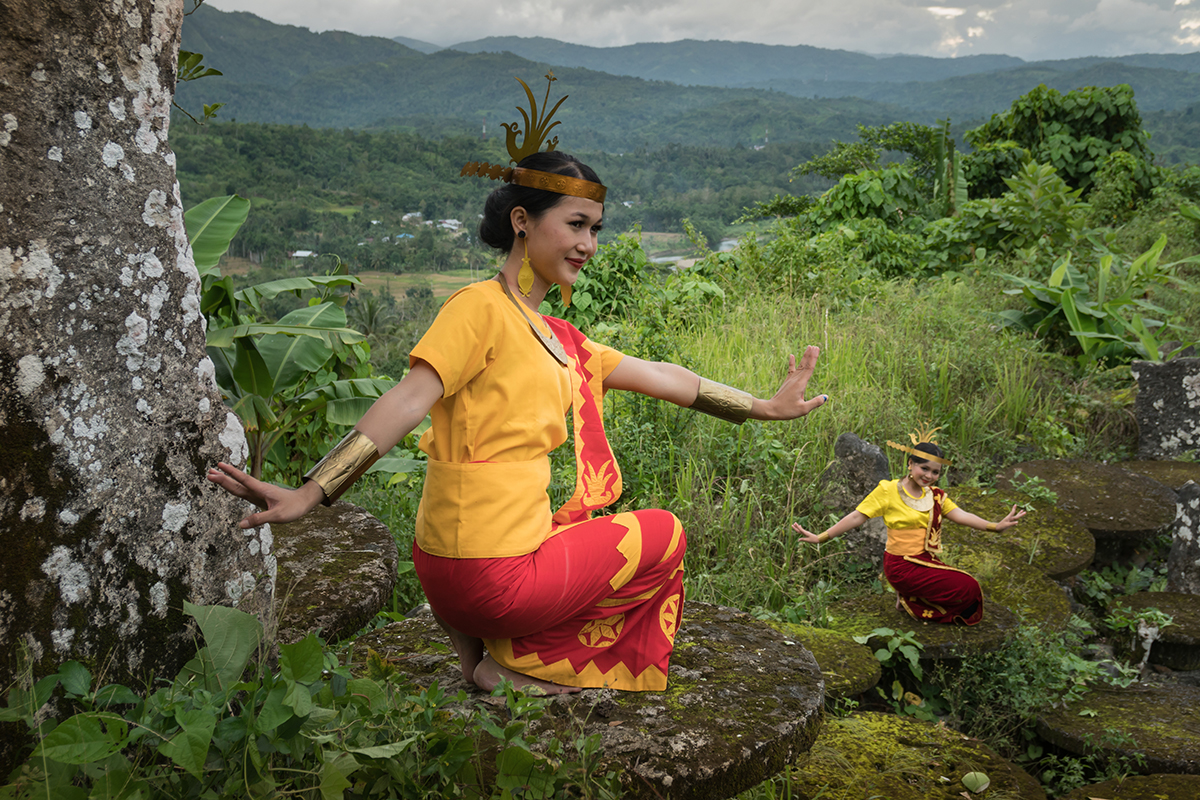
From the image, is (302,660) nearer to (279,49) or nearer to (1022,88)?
(1022,88)

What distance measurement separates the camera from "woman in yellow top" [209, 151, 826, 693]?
5.40 feet

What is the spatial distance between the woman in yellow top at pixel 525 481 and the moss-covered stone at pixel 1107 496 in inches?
A: 116

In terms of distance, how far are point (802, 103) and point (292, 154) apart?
57673 mm

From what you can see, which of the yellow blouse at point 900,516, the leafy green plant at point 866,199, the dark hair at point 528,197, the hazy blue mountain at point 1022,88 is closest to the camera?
the dark hair at point 528,197

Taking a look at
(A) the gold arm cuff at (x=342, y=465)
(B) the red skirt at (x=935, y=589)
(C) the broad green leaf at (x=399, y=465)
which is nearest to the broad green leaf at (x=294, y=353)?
(C) the broad green leaf at (x=399, y=465)

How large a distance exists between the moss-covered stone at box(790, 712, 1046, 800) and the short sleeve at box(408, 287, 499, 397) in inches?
53.8

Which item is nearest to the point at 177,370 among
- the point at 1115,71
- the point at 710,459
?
the point at 710,459

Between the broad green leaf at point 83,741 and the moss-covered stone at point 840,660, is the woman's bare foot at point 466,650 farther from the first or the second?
the moss-covered stone at point 840,660

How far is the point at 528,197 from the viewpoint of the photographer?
180cm

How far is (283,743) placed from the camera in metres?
1.25

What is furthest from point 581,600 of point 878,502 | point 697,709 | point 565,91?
point 565,91

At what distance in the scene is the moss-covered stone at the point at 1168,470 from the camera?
4504 mm

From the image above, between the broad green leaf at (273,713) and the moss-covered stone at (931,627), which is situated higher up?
the broad green leaf at (273,713)

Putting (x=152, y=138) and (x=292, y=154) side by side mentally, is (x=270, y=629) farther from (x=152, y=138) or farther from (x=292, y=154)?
(x=292, y=154)
